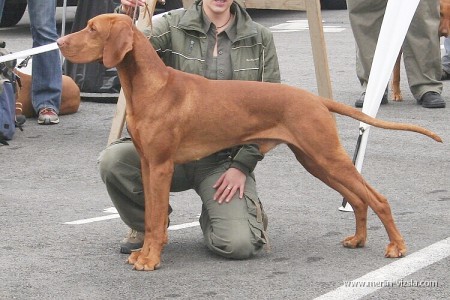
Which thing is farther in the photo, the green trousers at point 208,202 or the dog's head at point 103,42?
the green trousers at point 208,202

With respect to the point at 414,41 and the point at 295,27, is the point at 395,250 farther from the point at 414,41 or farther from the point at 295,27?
the point at 295,27

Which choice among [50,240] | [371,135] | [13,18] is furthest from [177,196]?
[13,18]

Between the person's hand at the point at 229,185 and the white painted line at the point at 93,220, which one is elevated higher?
the person's hand at the point at 229,185

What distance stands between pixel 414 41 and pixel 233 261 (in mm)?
4762

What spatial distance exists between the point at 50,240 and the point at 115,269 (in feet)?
2.23

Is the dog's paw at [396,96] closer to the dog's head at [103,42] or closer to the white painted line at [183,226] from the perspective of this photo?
the white painted line at [183,226]

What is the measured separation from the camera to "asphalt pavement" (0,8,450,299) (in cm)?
508

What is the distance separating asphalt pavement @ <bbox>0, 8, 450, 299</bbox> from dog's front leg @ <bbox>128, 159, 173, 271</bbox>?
0.08 m

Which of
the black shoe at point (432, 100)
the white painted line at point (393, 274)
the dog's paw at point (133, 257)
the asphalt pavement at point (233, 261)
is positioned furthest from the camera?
the black shoe at point (432, 100)

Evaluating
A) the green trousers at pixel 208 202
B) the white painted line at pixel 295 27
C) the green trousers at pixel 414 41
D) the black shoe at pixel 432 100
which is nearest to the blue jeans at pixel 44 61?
the green trousers at pixel 414 41

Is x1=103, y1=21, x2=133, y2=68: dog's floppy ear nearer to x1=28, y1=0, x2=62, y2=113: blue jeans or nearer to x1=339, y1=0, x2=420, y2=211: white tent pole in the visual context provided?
x1=339, y1=0, x2=420, y2=211: white tent pole

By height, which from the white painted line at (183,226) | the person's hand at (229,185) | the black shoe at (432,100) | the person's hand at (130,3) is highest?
the person's hand at (130,3)

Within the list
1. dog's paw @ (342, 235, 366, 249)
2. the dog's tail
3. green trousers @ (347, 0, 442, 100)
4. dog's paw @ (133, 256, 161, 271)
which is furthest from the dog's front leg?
green trousers @ (347, 0, 442, 100)

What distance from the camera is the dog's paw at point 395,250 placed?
5.50 m
